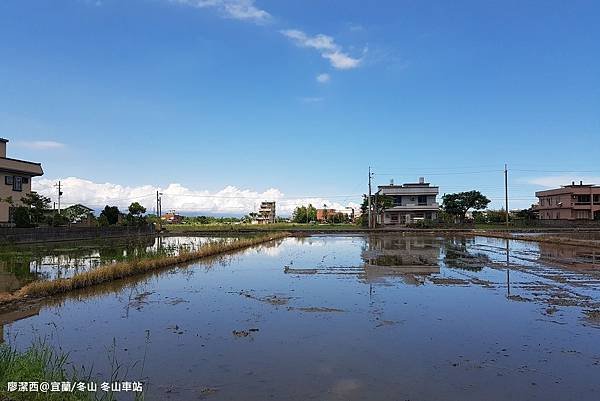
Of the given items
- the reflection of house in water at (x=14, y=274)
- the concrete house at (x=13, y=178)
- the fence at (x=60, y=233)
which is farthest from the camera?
the concrete house at (x=13, y=178)

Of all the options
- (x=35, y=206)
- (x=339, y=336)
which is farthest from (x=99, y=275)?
(x=35, y=206)

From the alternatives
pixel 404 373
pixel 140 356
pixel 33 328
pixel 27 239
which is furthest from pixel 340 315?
pixel 27 239

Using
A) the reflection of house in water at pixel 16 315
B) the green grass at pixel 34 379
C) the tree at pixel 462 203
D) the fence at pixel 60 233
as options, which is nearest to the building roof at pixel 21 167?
the fence at pixel 60 233

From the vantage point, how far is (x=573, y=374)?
17.7ft

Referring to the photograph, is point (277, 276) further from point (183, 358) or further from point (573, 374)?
point (573, 374)

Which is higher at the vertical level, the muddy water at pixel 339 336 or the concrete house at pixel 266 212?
the concrete house at pixel 266 212

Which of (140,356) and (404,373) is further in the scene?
(140,356)

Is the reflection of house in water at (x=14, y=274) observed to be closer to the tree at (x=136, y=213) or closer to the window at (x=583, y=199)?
the tree at (x=136, y=213)

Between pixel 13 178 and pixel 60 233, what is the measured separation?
9.10 meters

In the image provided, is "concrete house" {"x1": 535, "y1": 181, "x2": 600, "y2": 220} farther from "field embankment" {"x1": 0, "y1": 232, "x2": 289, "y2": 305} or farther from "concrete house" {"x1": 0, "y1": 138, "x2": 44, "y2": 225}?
"concrete house" {"x1": 0, "y1": 138, "x2": 44, "y2": 225}

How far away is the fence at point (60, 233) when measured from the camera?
26.8 m

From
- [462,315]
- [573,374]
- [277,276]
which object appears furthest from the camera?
[277,276]

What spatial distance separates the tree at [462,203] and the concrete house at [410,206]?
4650mm

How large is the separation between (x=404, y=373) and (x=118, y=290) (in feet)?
29.5
